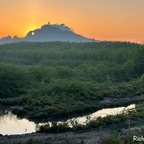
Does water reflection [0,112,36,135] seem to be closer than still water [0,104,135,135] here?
Yes

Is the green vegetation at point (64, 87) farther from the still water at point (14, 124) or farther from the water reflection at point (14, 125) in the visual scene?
the water reflection at point (14, 125)

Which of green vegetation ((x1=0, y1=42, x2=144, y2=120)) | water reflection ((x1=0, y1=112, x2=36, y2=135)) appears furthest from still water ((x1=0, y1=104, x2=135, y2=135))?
green vegetation ((x1=0, y1=42, x2=144, y2=120))

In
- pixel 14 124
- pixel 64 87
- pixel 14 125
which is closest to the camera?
pixel 14 125

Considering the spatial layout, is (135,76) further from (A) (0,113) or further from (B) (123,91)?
(A) (0,113)

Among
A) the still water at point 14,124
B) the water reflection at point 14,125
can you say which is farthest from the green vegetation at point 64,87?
the water reflection at point 14,125

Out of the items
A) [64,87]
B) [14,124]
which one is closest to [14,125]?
[14,124]

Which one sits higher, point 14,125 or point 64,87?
point 64,87

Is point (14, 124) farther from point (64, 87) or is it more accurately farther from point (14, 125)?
point (64, 87)

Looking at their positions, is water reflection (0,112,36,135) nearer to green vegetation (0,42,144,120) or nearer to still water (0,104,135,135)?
still water (0,104,135,135)

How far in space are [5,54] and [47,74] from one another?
98.9 metres

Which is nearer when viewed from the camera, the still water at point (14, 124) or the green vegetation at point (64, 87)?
the still water at point (14, 124)

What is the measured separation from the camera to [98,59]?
130125mm

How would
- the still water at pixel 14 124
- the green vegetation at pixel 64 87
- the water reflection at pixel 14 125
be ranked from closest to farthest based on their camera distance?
1. the water reflection at pixel 14 125
2. the still water at pixel 14 124
3. the green vegetation at pixel 64 87

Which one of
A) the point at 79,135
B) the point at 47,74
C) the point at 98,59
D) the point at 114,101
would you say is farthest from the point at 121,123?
the point at 98,59
